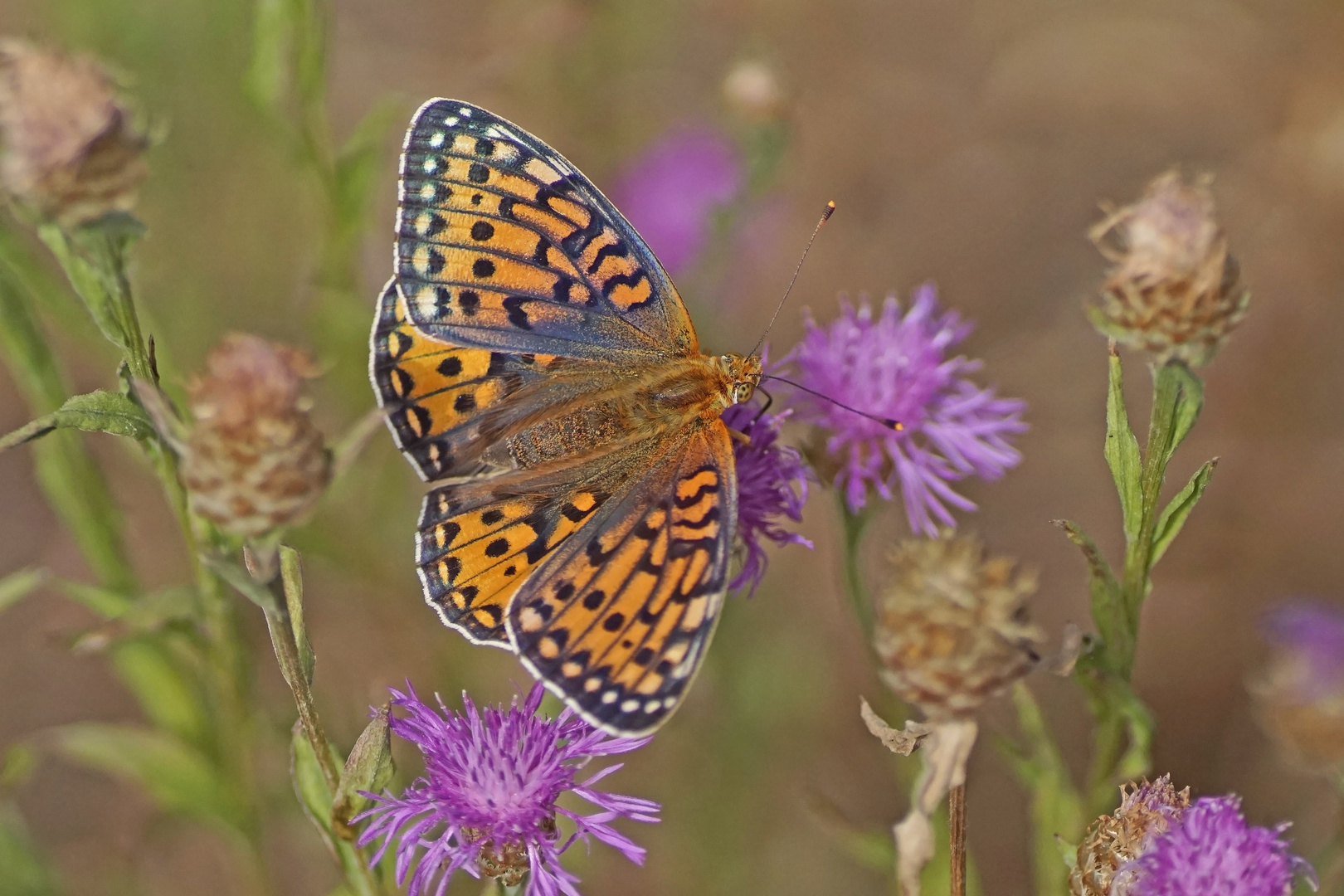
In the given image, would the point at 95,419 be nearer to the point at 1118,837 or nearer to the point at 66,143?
the point at 66,143

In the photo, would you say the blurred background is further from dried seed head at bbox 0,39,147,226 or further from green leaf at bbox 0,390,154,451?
green leaf at bbox 0,390,154,451

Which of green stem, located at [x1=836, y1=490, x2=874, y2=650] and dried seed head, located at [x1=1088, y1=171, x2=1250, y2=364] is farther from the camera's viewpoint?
green stem, located at [x1=836, y1=490, x2=874, y2=650]

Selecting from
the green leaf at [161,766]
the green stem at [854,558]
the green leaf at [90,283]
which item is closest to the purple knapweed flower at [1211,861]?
the green stem at [854,558]

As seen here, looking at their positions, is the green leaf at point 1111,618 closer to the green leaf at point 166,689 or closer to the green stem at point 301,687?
the green stem at point 301,687

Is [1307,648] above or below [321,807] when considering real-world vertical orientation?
above

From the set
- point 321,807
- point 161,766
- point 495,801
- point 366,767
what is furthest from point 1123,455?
point 161,766

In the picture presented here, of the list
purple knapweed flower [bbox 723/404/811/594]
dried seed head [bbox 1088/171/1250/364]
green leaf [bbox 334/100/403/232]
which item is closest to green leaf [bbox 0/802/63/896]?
green leaf [bbox 334/100/403/232]
